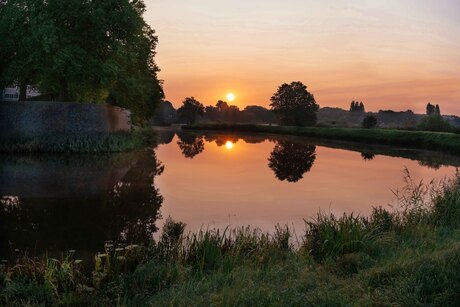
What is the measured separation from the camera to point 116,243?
445 inches

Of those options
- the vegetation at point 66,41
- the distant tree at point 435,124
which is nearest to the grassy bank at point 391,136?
the distant tree at point 435,124

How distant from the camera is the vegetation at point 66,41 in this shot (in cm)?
3506

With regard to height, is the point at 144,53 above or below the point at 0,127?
above

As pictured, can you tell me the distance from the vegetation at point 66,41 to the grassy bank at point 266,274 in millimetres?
28890

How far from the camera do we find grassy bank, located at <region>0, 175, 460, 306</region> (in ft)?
22.5

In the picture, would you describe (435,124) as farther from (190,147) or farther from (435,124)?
(190,147)

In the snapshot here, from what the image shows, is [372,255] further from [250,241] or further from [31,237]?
[31,237]

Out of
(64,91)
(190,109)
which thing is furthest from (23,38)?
(190,109)

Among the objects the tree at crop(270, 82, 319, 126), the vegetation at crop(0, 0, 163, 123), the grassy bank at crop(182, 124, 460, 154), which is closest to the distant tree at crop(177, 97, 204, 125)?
the tree at crop(270, 82, 319, 126)

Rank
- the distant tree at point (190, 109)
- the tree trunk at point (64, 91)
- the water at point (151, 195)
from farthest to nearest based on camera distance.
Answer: the distant tree at point (190, 109), the tree trunk at point (64, 91), the water at point (151, 195)

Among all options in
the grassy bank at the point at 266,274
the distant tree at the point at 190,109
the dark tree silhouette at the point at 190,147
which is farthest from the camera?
the distant tree at the point at 190,109

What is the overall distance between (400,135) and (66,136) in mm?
44475

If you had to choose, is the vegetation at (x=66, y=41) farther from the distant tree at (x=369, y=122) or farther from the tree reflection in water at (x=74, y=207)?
the distant tree at (x=369, y=122)

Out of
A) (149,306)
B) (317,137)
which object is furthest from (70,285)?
(317,137)
